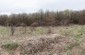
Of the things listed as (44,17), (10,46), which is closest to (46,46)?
(10,46)

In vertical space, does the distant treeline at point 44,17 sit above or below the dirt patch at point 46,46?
above

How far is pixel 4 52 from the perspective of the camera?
13.3 m

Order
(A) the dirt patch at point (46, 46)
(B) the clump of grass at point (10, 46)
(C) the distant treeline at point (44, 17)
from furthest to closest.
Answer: (C) the distant treeline at point (44, 17) → (B) the clump of grass at point (10, 46) → (A) the dirt patch at point (46, 46)

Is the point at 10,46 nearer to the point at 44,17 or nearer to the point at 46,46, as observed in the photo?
the point at 46,46

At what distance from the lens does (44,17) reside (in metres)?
29.3

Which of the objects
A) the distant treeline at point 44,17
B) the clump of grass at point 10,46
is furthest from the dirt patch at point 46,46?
the distant treeline at point 44,17

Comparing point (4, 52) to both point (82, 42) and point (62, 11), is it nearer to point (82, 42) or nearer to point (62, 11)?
point (82, 42)

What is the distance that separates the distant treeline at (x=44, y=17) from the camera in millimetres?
28030

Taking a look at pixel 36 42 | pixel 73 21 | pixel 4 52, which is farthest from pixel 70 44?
pixel 73 21

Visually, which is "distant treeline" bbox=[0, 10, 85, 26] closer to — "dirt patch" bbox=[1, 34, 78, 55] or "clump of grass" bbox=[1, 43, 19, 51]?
"dirt patch" bbox=[1, 34, 78, 55]

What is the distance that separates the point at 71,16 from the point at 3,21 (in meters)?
8.75

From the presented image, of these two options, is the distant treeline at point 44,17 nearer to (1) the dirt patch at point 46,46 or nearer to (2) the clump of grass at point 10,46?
(1) the dirt patch at point 46,46

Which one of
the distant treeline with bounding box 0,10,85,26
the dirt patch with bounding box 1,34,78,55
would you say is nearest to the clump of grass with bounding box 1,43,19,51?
the dirt patch with bounding box 1,34,78,55

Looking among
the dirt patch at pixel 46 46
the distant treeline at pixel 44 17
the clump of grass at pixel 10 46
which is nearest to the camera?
the dirt patch at pixel 46 46
